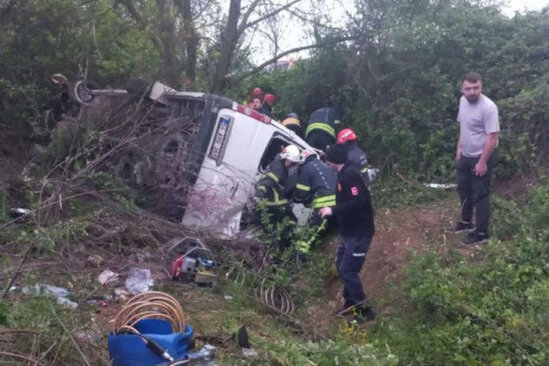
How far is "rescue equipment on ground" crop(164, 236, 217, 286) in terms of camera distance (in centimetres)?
761

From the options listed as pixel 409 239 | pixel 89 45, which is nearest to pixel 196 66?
Answer: pixel 89 45

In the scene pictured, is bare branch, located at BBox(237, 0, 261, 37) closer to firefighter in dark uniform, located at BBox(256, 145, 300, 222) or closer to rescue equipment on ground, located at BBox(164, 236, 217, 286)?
firefighter in dark uniform, located at BBox(256, 145, 300, 222)

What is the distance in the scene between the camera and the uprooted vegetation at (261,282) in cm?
536

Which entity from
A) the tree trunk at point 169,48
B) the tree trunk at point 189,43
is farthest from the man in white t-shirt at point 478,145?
the tree trunk at point 189,43

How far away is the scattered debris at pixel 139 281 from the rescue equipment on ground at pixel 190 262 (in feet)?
0.92

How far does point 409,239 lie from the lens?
28.3ft

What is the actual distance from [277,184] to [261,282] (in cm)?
164

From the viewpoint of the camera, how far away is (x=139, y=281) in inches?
288

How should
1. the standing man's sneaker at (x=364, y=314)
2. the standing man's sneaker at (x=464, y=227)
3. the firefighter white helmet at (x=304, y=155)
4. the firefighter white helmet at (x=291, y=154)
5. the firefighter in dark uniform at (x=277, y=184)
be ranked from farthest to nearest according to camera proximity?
1. the firefighter white helmet at (x=304, y=155)
2. the firefighter white helmet at (x=291, y=154)
3. the firefighter in dark uniform at (x=277, y=184)
4. the standing man's sneaker at (x=464, y=227)
5. the standing man's sneaker at (x=364, y=314)

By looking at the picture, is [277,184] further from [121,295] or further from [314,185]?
[121,295]

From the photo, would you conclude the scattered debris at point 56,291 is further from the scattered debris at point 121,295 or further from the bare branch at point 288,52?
the bare branch at point 288,52

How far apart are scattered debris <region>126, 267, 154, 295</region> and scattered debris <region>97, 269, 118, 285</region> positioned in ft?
0.50

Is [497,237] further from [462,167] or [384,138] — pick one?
[384,138]

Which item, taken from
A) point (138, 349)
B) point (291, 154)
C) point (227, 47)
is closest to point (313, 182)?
point (291, 154)
